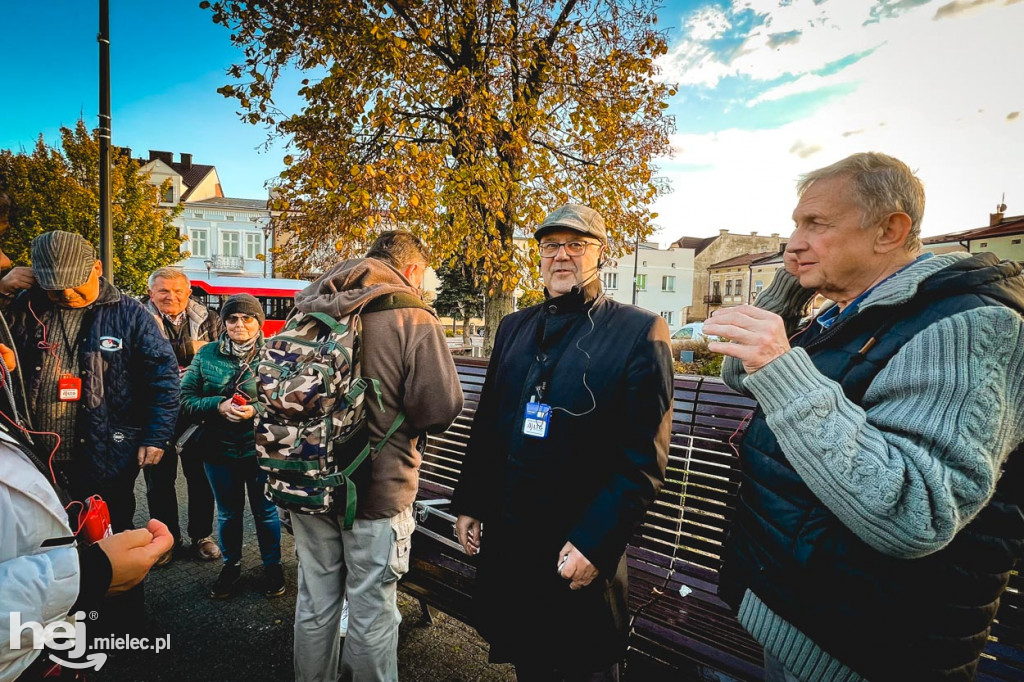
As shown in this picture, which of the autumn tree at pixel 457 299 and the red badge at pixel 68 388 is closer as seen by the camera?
the red badge at pixel 68 388

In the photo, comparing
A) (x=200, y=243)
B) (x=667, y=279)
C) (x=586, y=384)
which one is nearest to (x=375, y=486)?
(x=586, y=384)

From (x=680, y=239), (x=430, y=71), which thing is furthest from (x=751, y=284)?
(x=430, y=71)

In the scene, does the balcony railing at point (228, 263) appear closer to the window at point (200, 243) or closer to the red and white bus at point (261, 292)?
the window at point (200, 243)

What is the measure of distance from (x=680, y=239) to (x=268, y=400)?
67860mm

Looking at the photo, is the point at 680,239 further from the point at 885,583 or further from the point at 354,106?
the point at 885,583

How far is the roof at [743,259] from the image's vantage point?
51088 millimetres

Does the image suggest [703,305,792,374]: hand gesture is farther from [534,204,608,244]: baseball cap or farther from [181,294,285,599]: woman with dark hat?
[181,294,285,599]: woman with dark hat

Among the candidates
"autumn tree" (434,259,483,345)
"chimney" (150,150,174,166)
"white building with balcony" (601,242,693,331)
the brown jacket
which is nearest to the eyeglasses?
the brown jacket

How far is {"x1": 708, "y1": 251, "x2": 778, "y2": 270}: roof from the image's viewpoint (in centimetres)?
5109

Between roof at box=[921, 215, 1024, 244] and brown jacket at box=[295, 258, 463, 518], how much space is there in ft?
125

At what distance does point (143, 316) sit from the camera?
10.9ft

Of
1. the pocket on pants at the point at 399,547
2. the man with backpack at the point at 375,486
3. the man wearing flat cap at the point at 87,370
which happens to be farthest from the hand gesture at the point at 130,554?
the man wearing flat cap at the point at 87,370

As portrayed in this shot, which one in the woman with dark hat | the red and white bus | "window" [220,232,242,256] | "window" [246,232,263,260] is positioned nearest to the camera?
the woman with dark hat

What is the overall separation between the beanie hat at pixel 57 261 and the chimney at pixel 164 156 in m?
50.8
